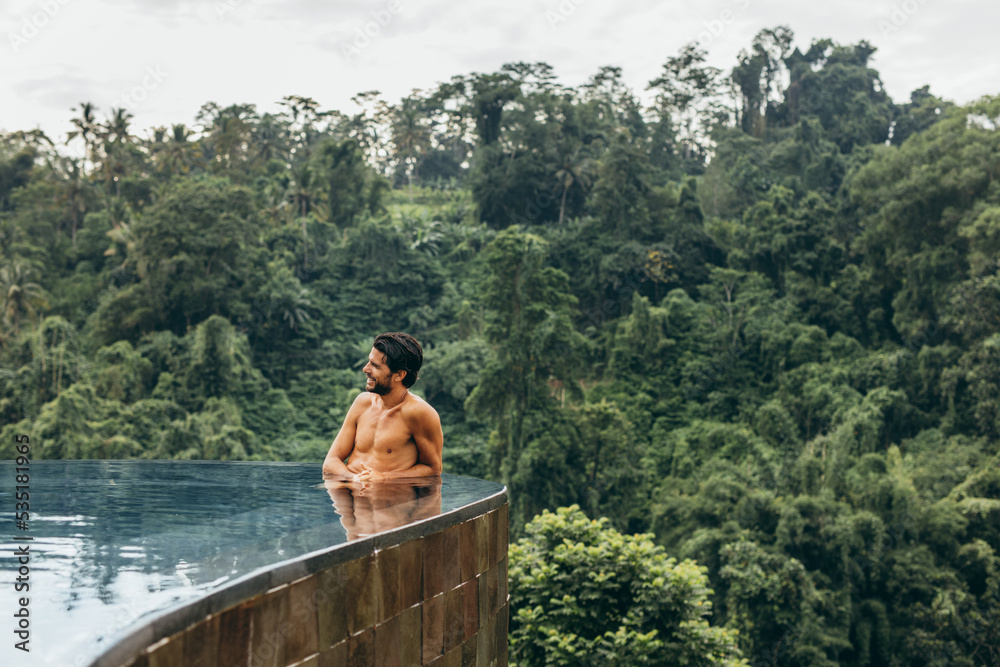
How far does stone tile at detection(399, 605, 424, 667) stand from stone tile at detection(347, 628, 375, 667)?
16 centimetres

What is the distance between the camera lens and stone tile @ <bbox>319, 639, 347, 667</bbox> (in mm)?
2343

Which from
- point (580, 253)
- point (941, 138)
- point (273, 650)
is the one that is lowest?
point (273, 650)

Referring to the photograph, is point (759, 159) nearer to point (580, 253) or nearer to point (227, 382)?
point (580, 253)

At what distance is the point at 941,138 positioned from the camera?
2256 cm

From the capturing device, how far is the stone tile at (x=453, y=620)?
117 inches

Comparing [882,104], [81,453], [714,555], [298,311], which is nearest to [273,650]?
[714,555]

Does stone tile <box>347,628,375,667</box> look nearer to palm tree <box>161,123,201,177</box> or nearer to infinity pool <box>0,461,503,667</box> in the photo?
infinity pool <box>0,461,503,667</box>

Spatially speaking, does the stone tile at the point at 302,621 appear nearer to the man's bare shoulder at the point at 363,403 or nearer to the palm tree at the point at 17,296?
the man's bare shoulder at the point at 363,403

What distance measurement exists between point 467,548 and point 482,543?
0.52ft

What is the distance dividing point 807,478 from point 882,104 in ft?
92.3

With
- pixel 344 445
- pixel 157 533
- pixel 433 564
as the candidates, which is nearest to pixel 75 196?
pixel 344 445

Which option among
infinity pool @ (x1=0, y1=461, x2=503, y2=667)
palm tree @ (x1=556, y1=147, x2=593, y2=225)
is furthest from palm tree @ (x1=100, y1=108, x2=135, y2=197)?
infinity pool @ (x1=0, y1=461, x2=503, y2=667)

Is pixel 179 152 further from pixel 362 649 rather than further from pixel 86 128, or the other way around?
pixel 362 649

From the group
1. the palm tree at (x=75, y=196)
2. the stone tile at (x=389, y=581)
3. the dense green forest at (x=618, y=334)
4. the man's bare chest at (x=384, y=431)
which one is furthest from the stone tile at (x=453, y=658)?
the palm tree at (x=75, y=196)
